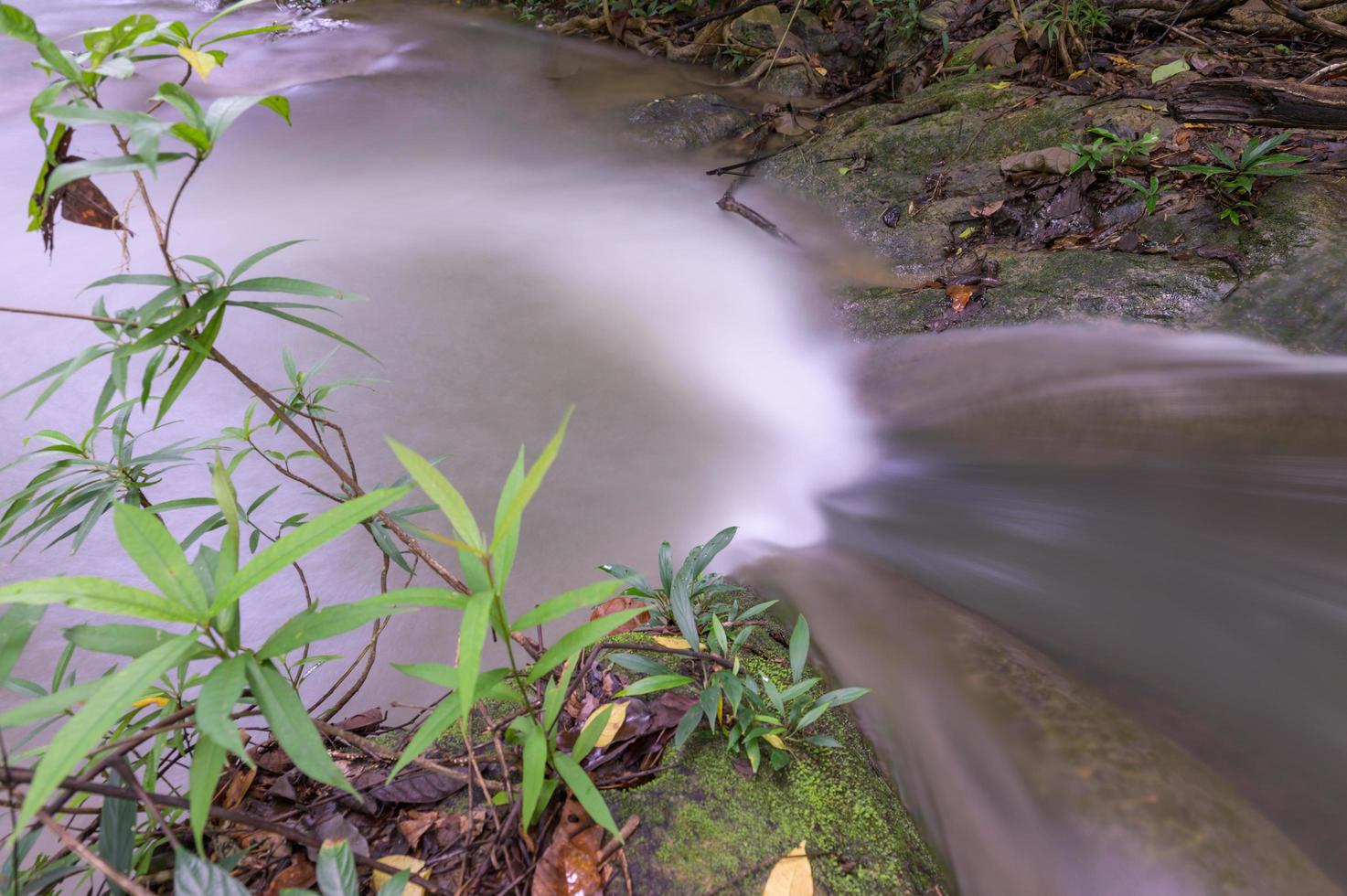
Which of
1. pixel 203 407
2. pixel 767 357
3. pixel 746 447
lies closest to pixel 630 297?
pixel 767 357

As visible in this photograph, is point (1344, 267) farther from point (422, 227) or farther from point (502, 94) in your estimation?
point (502, 94)

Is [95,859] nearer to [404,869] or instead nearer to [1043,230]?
[404,869]

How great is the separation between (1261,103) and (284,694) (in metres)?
4.67

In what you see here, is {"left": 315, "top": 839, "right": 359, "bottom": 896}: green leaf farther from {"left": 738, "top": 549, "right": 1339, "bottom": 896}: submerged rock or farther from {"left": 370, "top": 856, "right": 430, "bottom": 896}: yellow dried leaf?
{"left": 738, "top": 549, "right": 1339, "bottom": 896}: submerged rock

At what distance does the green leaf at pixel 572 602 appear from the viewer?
93 centimetres

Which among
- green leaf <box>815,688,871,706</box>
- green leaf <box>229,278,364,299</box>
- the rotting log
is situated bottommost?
green leaf <box>815,688,871,706</box>

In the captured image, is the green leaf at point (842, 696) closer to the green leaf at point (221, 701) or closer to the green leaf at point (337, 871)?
the green leaf at point (337, 871)

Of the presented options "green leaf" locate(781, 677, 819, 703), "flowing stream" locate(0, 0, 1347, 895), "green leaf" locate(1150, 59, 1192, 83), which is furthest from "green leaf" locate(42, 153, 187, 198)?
"green leaf" locate(1150, 59, 1192, 83)

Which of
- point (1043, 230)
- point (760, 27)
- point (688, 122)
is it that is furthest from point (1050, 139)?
point (760, 27)

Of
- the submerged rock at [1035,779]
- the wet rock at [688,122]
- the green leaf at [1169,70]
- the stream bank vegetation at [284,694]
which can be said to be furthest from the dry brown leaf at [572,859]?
the wet rock at [688,122]

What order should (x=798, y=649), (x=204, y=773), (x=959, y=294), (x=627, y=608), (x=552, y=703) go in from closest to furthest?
1. (x=204, y=773)
2. (x=552, y=703)
3. (x=798, y=649)
4. (x=627, y=608)
5. (x=959, y=294)

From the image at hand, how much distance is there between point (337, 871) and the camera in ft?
3.42

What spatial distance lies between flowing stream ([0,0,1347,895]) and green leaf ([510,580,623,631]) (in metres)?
1.07

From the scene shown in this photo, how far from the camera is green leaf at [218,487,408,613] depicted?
0.90 meters
